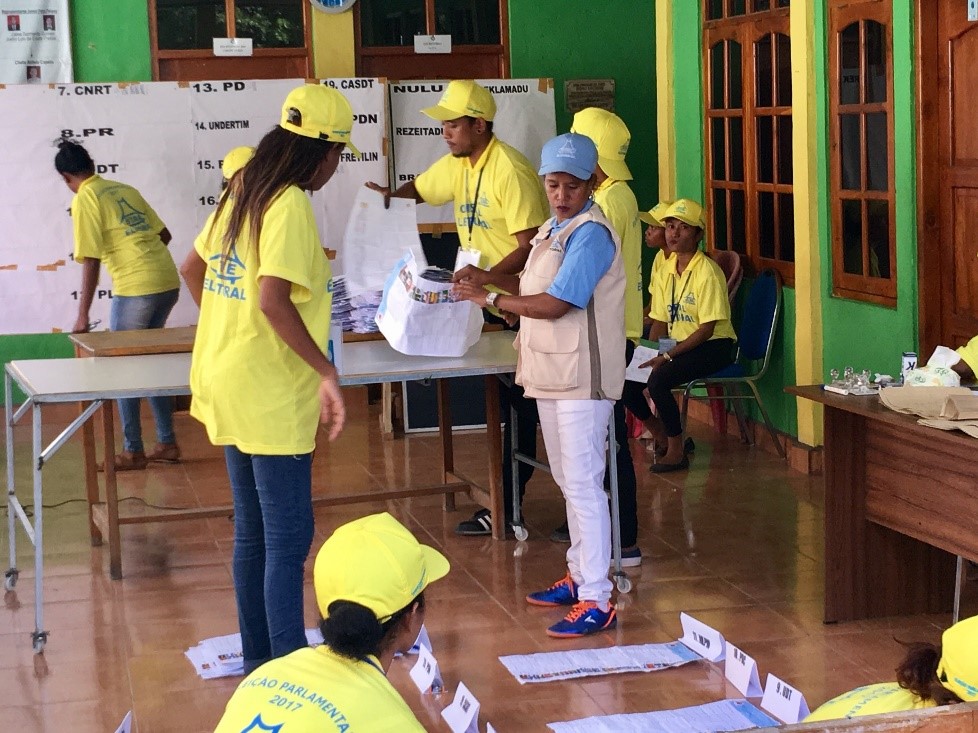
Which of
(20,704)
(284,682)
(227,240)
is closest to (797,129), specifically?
(227,240)

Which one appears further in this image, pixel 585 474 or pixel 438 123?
pixel 438 123

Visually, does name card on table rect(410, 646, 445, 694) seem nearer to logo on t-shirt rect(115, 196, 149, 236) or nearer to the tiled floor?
the tiled floor

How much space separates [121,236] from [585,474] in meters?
3.35

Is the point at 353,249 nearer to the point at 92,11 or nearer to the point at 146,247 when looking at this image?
the point at 146,247

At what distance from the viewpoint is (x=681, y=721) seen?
137 inches

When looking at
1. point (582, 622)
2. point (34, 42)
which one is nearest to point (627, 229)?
point (582, 622)

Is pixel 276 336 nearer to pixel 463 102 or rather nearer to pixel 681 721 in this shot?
pixel 681 721

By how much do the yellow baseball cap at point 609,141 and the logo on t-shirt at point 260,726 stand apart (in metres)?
3.14

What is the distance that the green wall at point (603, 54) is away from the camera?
8.48 metres

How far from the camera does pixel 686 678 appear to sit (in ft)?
12.5

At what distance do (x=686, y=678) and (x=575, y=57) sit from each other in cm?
554

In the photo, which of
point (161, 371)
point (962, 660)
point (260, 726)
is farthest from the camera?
point (161, 371)

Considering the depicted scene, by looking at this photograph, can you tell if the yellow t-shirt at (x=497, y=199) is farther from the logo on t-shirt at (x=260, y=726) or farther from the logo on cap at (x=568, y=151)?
the logo on t-shirt at (x=260, y=726)

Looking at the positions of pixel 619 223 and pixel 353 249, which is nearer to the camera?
pixel 619 223
